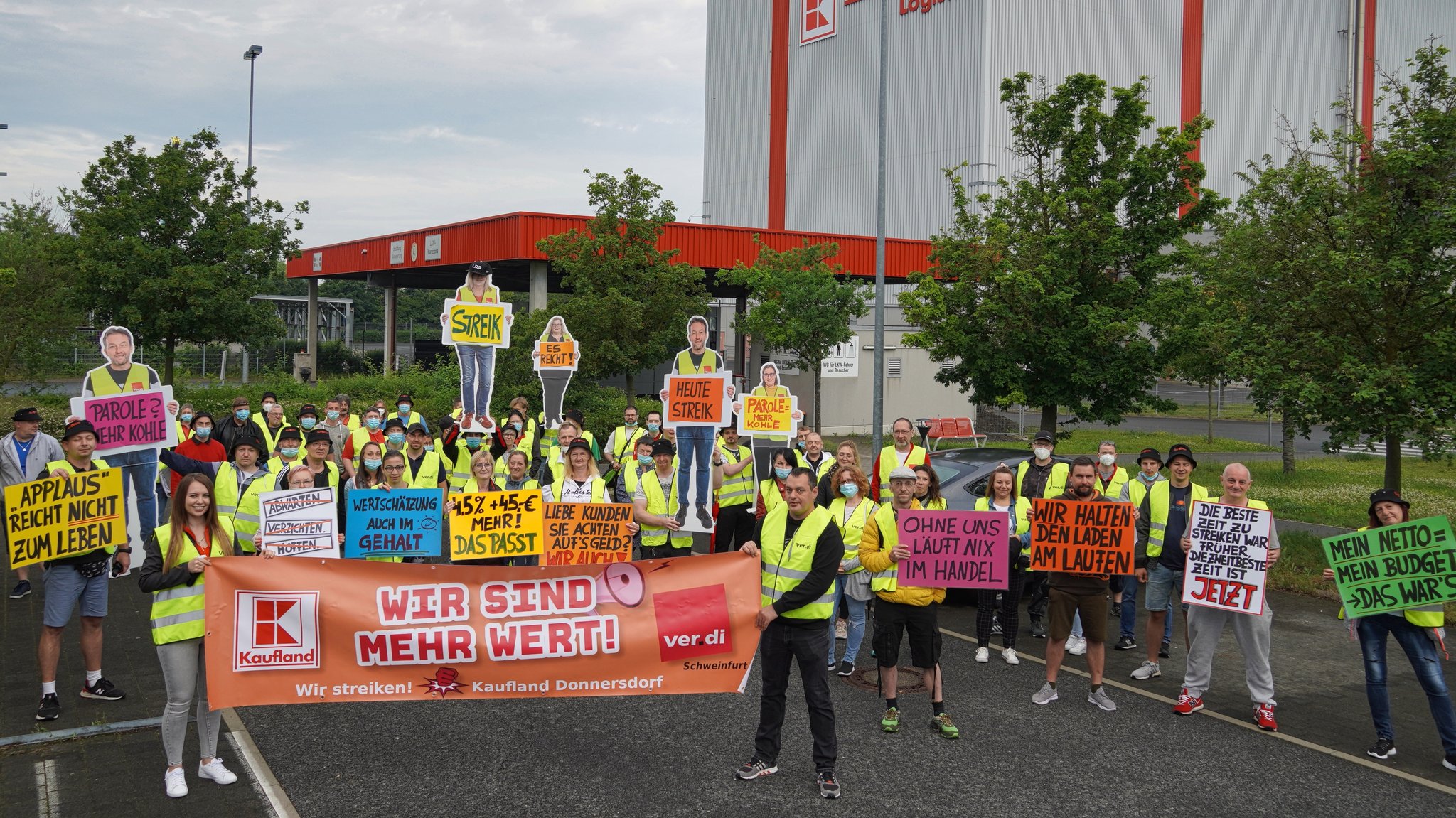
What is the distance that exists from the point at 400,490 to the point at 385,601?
112 inches

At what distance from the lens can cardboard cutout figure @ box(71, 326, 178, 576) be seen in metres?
10.4

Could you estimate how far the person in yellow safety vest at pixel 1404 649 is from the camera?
6.93 metres

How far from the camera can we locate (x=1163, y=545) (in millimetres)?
8797

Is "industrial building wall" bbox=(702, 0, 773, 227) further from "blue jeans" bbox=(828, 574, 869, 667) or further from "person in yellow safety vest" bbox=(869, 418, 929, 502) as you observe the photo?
"blue jeans" bbox=(828, 574, 869, 667)

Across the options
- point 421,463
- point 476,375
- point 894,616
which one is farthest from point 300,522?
point 476,375

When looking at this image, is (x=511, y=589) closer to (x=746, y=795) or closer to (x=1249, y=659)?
(x=746, y=795)

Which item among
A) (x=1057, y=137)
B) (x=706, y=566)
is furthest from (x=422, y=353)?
(x=706, y=566)

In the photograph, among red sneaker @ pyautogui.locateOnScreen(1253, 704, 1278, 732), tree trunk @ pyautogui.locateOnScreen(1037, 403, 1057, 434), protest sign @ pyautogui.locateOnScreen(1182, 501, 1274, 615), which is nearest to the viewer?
red sneaker @ pyautogui.locateOnScreen(1253, 704, 1278, 732)

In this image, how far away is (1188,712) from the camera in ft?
26.0

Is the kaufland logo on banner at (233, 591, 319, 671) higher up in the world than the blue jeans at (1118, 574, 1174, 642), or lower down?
higher up

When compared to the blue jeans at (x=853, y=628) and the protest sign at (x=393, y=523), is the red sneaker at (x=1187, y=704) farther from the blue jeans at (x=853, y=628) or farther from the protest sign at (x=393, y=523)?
the protest sign at (x=393, y=523)

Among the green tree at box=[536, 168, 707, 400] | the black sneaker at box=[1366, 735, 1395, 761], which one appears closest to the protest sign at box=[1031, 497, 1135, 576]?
the black sneaker at box=[1366, 735, 1395, 761]

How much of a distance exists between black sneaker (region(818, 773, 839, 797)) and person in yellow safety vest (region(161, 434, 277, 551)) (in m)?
4.44

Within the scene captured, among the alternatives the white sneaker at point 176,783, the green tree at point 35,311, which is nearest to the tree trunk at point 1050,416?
the white sneaker at point 176,783
